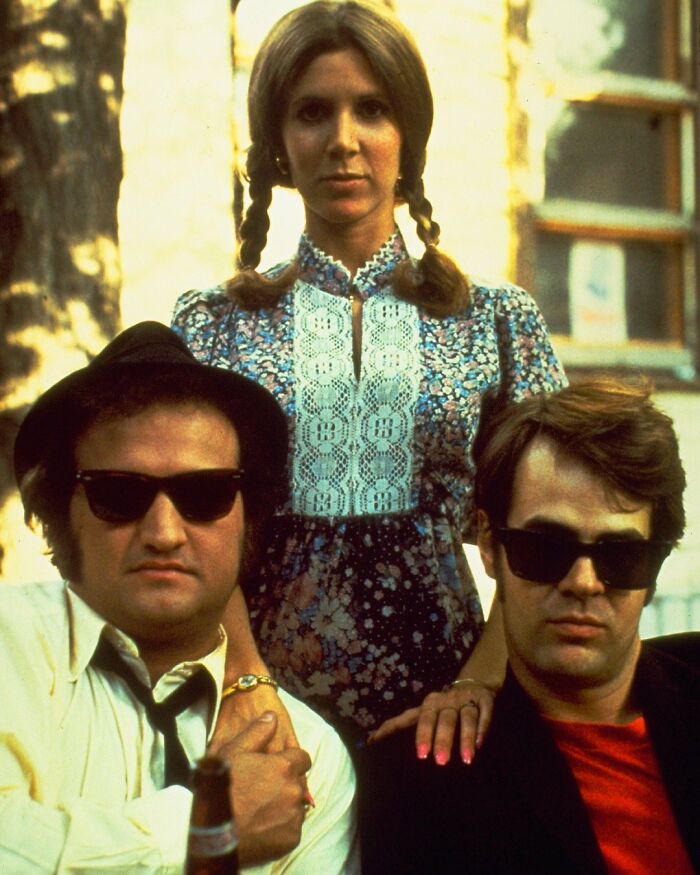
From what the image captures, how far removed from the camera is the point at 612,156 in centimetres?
687

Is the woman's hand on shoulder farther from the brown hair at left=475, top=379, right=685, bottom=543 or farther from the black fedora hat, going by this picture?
the black fedora hat

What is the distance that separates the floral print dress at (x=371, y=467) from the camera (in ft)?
8.32

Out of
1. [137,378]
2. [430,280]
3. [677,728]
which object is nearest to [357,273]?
[430,280]

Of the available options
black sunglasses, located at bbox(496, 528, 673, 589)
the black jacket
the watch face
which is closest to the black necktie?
the watch face

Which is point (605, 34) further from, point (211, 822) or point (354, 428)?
point (211, 822)

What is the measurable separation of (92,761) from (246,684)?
351 mm

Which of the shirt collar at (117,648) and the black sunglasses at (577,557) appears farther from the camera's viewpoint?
the black sunglasses at (577,557)

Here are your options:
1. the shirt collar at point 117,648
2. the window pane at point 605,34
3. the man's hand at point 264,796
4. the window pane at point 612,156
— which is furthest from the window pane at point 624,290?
the man's hand at point 264,796

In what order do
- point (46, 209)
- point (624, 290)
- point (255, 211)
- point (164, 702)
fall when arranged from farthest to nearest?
point (624, 290), point (46, 209), point (255, 211), point (164, 702)

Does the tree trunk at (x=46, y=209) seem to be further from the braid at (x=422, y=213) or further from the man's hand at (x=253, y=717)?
the man's hand at (x=253, y=717)

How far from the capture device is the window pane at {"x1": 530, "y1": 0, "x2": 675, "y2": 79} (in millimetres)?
6602

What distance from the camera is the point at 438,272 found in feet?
9.01

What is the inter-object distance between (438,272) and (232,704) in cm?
109

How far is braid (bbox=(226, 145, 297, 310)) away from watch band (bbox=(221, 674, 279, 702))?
0.84 meters
